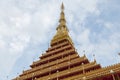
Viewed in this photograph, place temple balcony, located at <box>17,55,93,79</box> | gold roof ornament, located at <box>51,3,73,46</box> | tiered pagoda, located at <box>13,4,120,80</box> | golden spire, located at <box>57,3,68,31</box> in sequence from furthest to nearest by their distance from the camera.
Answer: golden spire, located at <box>57,3,68,31</box> < gold roof ornament, located at <box>51,3,73,46</box> < temple balcony, located at <box>17,55,93,79</box> < tiered pagoda, located at <box>13,4,120,80</box>

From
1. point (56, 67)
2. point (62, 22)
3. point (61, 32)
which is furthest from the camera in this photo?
point (62, 22)

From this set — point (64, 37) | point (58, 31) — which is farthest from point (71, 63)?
point (58, 31)

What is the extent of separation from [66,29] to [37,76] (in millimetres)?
15983

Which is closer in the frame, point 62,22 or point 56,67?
point 56,67

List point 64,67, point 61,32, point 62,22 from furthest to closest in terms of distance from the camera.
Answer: point 62,22 → point 61,32 → point 64,67

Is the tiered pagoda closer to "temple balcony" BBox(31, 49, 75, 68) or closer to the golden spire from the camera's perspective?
"temple balcony" BBox(31, 49, 75, 68)

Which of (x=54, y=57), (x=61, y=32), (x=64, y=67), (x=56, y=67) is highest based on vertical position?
(x=61, y=32)

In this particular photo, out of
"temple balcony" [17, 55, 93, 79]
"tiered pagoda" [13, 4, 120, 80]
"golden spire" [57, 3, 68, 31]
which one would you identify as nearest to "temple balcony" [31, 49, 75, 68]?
"tiered pagoda" [13, 4, 120, 80]

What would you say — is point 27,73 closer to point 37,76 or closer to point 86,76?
point 37,76

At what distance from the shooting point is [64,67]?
115 feet

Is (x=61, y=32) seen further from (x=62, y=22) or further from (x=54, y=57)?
(x=54, y=57)

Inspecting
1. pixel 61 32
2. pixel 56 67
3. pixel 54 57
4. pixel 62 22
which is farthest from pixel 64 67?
pixel 62 22

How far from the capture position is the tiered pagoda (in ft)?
85.7

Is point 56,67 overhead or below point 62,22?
below
